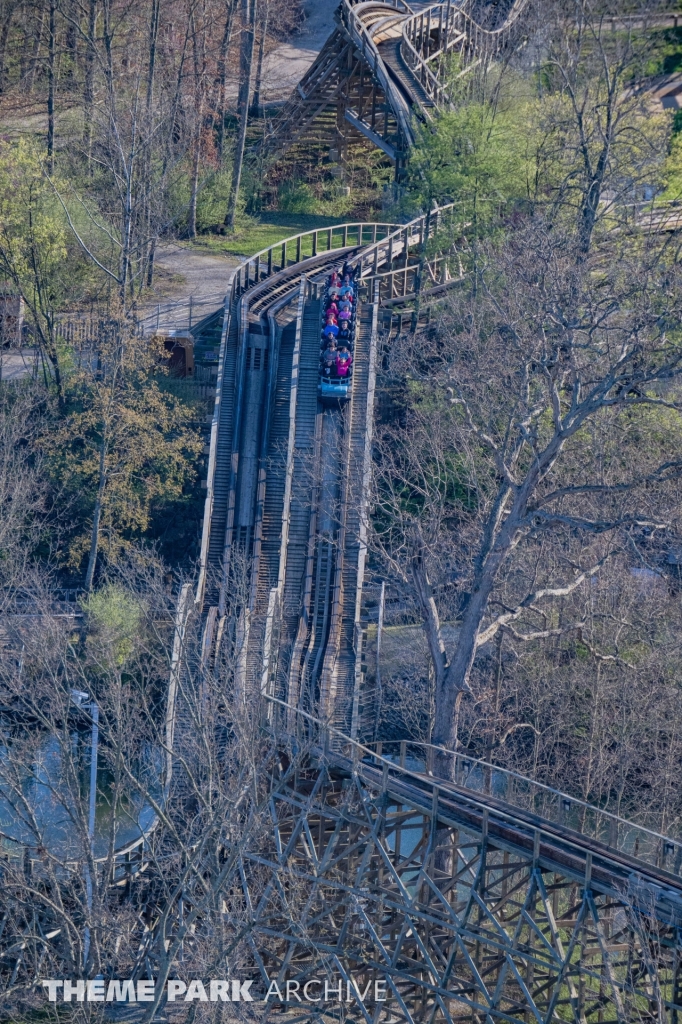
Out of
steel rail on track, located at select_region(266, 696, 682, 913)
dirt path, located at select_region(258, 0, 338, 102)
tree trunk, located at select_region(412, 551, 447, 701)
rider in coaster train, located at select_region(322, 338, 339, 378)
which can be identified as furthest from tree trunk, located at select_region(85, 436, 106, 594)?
dirt path, located at select_region(258, 0, 338, 102)

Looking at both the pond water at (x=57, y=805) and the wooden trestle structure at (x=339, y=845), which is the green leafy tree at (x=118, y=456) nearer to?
the wooden trestle structure at (x=339, y=845)

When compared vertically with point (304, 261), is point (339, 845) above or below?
below

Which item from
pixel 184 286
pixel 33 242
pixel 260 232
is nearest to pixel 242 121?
pixel 260 232

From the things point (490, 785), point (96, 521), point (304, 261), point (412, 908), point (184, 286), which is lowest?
point (412, 908)

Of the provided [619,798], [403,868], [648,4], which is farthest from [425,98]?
[403,868]

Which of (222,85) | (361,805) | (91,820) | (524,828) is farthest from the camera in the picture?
(222,85)

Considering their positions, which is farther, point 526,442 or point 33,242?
point 33,242

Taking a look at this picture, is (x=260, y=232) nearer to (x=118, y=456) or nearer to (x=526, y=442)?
(x=118, y=456)
